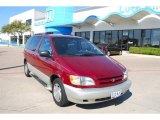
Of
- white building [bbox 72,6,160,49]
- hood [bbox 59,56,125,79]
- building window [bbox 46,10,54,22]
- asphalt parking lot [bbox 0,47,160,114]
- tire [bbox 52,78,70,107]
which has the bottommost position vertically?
asphalt parking lot [bbox 0,47,160,114]

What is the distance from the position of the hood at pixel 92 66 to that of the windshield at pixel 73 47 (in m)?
0.34

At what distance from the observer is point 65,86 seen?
500 centimetres

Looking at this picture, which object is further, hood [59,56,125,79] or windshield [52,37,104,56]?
windshield [52,37,104,56]

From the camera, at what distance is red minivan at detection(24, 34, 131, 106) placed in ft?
15.8

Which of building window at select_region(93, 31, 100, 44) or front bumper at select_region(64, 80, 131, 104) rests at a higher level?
building window at select_region(93, 31, 100, 44)

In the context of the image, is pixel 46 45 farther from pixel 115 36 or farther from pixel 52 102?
pixel 115 36

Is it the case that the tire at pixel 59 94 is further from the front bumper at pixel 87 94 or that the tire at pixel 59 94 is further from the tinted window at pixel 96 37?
the tinted window at pixel 96 37

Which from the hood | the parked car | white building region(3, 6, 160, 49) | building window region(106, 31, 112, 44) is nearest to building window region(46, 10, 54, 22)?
white building region(3, 6, 160, 49)

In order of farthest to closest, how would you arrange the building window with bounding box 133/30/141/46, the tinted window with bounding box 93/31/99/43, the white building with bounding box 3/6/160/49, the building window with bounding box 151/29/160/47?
the tinted window with bounding box 93/31/99/43 < the building window with bounding box 133/30/141/46 < the white building with bounding box 3/6/160/49 < the building window with bounding box 151/29/160/47

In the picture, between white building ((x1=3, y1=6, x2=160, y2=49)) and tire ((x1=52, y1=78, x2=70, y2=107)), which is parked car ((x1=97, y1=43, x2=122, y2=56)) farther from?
tire ((x1=52, y1=78, x2=70, y2=107))

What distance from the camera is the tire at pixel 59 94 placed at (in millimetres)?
5133

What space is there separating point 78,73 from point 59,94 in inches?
34.0
